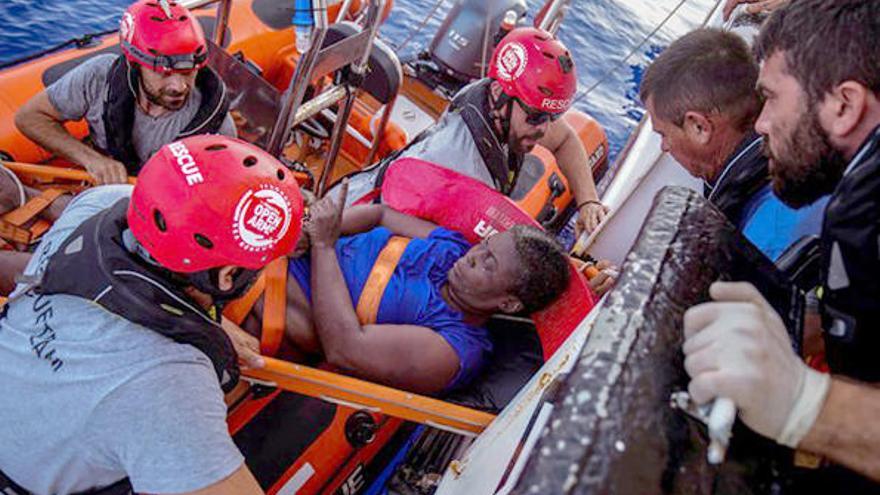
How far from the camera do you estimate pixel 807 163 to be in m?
1.39

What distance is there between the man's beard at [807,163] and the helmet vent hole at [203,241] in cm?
141

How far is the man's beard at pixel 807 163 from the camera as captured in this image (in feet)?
4.43

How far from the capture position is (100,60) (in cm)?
330

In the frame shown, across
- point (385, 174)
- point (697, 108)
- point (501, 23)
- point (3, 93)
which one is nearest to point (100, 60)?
point (3, 93)

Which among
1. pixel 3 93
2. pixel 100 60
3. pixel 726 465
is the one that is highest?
pixel 726 465

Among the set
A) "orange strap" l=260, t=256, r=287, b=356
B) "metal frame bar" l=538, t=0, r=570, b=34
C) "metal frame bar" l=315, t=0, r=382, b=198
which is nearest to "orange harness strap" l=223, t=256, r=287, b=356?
"orange strap" l=260, t=256, r=287, b=356

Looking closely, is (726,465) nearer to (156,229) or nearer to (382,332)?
(156,229)

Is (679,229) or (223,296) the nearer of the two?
(679,229)

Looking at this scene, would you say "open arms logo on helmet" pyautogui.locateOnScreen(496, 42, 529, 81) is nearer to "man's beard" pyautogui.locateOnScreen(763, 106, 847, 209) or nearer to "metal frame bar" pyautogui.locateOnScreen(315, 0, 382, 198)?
"metal frame bar" pyautogui.locateOnScreen(315, 0, 382, 198)

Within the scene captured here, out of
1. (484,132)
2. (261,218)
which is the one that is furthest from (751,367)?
(484,132)

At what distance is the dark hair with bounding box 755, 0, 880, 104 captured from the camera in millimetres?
1247

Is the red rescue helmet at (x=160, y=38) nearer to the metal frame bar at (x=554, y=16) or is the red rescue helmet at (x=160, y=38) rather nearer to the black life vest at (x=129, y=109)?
the black life vest at (x=129, y=109)

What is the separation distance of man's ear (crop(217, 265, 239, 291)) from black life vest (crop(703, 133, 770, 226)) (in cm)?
159

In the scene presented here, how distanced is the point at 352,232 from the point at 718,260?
2225 mm
